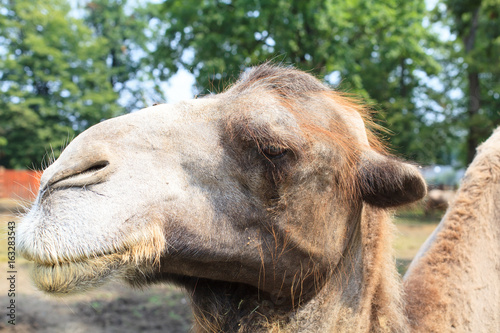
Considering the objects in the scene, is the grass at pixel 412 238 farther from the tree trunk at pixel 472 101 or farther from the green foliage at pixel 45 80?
the green foliage at pixel 45 80

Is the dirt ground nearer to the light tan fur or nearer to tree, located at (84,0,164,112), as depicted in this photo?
the light tan fur

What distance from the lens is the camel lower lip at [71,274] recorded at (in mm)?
1660

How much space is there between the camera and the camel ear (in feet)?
7.26

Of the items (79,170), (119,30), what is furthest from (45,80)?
(79,170)

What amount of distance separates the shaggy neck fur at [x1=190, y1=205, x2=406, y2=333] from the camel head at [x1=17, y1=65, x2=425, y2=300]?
2.6 inches

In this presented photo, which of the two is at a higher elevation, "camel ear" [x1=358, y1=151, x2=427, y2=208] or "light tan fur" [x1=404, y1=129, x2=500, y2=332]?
"camel ear" [x1=358, y1=151, x2=427, y2=208]

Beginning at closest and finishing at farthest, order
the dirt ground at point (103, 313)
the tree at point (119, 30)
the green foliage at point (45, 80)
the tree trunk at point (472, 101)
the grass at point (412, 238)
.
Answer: the dirt ground at point (103, 313) → the grass at point (412, 238) → the tree trunk at point (472, 101) → the green foliage at point (45, 80) → the tree at point (119, 30)

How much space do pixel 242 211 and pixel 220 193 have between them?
0.14m

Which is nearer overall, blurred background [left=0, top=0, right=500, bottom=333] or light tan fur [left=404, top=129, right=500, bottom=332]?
light tan fur [left=404, top=129, right=500, bottom=332]

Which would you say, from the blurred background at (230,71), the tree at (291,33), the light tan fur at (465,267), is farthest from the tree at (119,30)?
the light tan fur at (465,267)

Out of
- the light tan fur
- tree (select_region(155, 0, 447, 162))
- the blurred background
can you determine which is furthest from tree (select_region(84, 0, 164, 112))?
the light tan fur

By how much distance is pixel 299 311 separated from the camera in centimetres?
223

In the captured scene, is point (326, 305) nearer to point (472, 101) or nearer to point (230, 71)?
point (230, 71)

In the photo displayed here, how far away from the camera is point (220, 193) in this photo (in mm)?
2020
